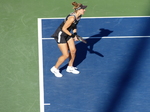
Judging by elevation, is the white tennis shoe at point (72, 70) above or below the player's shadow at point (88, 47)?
below

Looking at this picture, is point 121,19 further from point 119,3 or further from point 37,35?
point 37,35

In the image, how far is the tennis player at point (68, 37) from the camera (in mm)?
8789

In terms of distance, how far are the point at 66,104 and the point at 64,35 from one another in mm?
1849

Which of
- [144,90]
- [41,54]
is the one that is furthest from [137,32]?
[41,54]

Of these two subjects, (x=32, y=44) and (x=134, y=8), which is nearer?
(x=32, y=44)

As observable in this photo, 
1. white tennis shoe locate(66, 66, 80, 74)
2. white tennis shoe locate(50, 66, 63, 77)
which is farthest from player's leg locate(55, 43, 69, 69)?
white tennis shoe locate(66, 66, 80, 74)

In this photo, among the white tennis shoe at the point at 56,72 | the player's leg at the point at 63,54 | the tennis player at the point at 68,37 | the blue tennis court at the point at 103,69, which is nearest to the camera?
the tennis player at the point at 68,37

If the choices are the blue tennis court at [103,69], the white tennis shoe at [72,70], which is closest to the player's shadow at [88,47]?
the blue tennis court at [103,69]

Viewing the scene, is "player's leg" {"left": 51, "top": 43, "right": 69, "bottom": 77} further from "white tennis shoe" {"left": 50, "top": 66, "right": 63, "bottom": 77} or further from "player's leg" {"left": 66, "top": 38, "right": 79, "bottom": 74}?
"player's leg" {"left": 66, "top": 38, "right": 79, "bottom": 74}

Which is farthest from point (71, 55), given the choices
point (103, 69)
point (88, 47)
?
point (88, 47)

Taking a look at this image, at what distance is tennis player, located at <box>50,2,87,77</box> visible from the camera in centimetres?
879

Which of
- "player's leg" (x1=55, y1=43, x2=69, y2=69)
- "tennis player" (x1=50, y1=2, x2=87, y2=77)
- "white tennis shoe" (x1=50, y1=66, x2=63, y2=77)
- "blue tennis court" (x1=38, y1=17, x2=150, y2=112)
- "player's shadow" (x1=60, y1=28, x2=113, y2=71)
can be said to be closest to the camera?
"tennis player" (x1=50, y1=2, x2=87, y2=77)

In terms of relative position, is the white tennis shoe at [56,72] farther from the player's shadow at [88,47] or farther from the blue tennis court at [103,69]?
the player's shadow at [88,47]

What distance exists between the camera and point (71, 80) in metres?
9.65
